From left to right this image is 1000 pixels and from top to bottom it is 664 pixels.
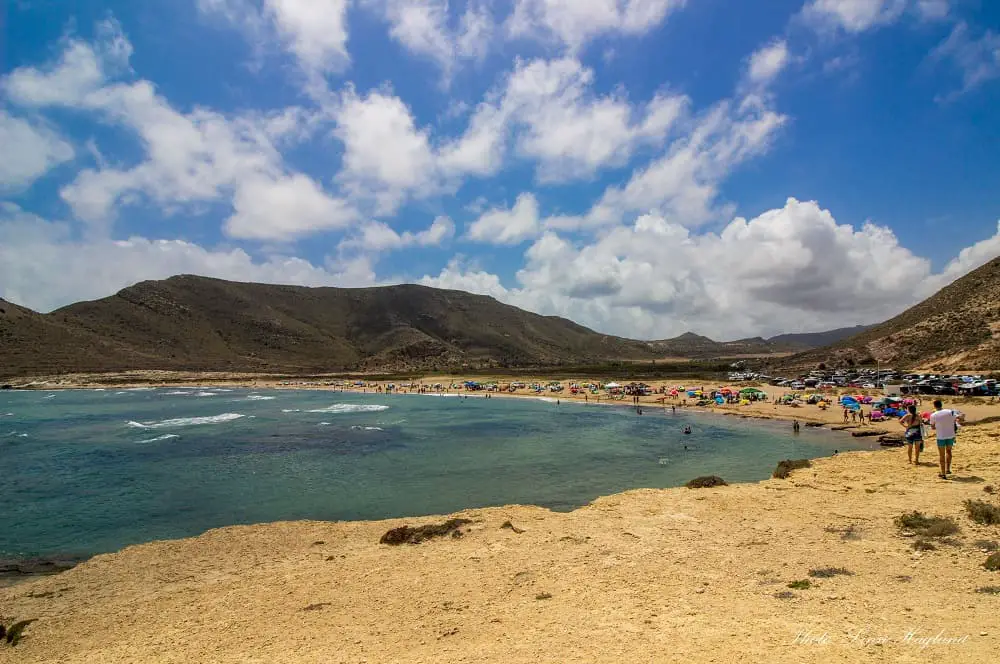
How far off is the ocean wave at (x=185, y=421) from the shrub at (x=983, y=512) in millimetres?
51858

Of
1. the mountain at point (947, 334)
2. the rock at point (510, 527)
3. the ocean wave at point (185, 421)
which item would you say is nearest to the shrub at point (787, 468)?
the rock at point (510, 527)

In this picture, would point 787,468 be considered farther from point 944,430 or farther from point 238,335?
point 238,335

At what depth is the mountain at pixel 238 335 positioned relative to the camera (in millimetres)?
114500

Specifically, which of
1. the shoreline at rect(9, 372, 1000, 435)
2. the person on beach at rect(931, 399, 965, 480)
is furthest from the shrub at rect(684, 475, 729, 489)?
the shoreline at rect(9, 372, 1000, 435)

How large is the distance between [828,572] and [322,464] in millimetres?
25054

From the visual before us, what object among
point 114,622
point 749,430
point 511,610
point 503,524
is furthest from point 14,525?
point 749,430

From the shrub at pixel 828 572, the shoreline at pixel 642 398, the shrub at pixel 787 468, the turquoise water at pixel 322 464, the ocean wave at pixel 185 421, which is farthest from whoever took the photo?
the ocean wave at pixel 185 421

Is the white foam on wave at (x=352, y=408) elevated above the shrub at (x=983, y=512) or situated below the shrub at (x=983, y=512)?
below

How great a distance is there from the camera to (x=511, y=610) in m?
7.93

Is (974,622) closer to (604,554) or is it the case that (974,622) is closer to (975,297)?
(604,554)

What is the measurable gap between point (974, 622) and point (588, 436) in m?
31.4

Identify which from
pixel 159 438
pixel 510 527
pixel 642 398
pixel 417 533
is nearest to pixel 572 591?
pixel 510 527

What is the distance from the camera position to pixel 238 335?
148 m

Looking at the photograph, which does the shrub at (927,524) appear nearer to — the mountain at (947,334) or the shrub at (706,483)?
the shrub at (706,483)
